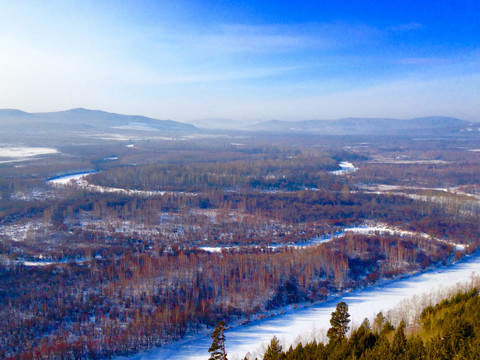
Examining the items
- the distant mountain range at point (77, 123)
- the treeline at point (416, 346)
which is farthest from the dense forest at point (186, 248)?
the distant mountain range at point (77, 123)

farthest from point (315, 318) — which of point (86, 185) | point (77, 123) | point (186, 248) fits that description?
point (77, 123)

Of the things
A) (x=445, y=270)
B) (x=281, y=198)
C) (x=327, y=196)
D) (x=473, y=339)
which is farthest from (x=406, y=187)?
(x=473, y=339)

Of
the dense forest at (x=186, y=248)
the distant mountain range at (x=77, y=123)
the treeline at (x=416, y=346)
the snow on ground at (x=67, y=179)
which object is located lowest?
the dense forest at (x=186, y=248)

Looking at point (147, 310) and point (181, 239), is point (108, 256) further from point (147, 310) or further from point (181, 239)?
point (147, 310)

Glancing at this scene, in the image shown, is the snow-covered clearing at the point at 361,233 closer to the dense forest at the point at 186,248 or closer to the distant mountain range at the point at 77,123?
the dense forest at the point at 186,248

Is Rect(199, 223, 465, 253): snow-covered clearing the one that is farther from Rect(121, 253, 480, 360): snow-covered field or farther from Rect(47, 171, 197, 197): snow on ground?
Rect(47, 171, 197, 197): snow on ground

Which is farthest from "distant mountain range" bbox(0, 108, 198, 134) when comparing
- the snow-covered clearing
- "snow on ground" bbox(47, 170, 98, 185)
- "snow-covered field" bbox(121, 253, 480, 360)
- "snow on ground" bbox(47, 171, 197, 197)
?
"snow-covered field" bbox(121, 253, 480, 360)
